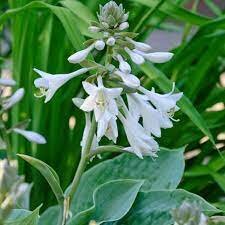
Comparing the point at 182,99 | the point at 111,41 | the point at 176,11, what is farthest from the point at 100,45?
the point at 176,11

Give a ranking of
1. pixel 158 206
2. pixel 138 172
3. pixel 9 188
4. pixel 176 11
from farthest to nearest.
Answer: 1. pixel 176 11
2. pixel 138 172
3. pixel 158 206
4. pixel 9 188

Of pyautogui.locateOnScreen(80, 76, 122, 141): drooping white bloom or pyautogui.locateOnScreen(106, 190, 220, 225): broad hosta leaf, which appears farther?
pyautogui.locateOnScreen(106, 190, 220, 225): broad hosta leaf

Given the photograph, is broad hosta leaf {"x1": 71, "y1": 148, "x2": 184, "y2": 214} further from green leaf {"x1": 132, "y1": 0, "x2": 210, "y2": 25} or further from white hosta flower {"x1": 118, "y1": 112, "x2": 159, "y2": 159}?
green leaf {"x1": 132, "y1": 0, "x2": 210, "y2": 25}

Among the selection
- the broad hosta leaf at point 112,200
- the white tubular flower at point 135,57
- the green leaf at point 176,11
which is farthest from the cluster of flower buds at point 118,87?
the green leaf at point 176,11

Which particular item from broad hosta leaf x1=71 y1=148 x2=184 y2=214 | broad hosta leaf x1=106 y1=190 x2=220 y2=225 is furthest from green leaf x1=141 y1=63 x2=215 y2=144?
broad hosta leaf x1=106 y1=190 x2=220 y2=225

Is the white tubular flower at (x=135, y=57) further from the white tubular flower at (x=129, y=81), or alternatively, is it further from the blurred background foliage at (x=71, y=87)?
the blurred background foliage at (x=71, y=87)

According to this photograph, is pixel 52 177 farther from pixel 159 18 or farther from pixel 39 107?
pixel 159 18

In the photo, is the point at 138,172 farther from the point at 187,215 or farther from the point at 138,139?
the point at 187,215
